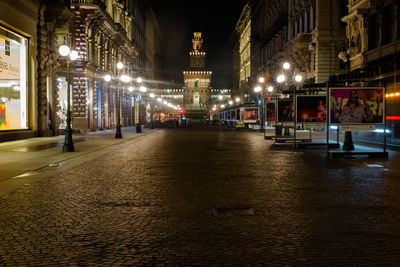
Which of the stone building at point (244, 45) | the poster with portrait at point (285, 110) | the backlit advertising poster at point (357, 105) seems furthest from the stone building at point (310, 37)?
the stone building at point (244, 45)

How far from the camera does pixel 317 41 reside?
44156 mm

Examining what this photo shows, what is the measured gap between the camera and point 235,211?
739 cm

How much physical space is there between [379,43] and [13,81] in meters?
23.4

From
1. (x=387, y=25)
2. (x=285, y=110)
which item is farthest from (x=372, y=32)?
(x=285, y=110)

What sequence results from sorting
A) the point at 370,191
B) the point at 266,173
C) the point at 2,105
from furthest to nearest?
the point at 2,105 < the point at 266,173 < the point at 370,191

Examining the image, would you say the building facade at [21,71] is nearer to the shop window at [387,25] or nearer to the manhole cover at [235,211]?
the manhole cover at [235,211]

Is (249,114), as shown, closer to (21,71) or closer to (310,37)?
(310,37)

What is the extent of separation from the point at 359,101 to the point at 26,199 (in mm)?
12084

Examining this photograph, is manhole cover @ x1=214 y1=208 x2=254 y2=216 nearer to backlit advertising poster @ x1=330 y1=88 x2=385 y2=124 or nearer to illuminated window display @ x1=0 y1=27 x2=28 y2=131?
backlit advertising poster @ x1=330 y1=88 x2=385 y2=124

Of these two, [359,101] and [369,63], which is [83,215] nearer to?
[359,101]

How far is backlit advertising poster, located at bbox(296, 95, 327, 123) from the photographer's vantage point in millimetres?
19641

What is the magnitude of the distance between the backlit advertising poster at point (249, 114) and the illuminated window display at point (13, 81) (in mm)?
24277

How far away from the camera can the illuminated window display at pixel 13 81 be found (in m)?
23.1

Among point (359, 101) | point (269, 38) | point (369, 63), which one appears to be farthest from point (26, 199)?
point (269, 38)
